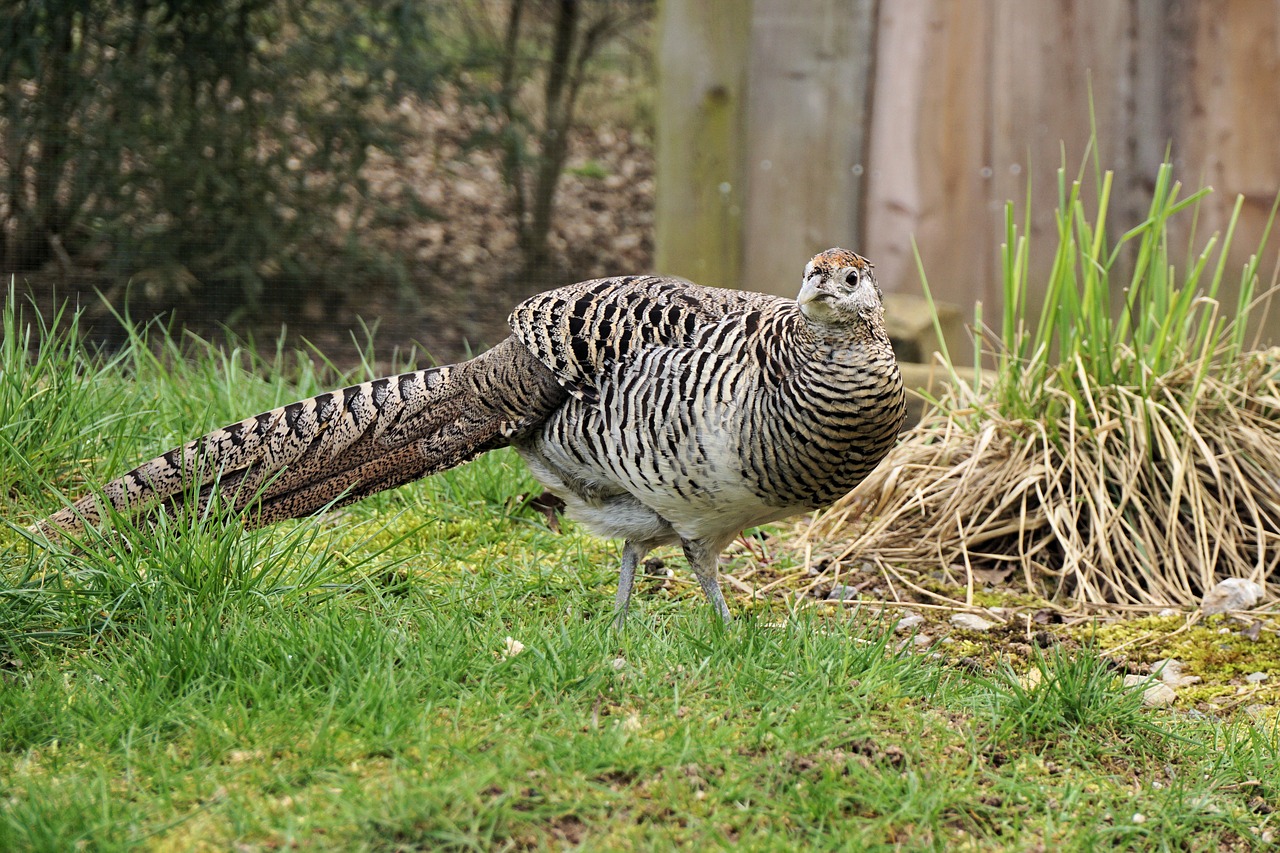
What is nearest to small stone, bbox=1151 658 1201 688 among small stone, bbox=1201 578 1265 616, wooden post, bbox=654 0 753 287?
small stone, bbox=1201 578 1265 616

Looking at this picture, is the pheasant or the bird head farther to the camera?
the pheasant

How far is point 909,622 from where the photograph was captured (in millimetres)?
3867

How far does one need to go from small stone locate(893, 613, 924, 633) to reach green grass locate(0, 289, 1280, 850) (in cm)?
23

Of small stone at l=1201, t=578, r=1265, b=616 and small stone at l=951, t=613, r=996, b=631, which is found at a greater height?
small stone at l=1201, t=578, r=1265, b=616

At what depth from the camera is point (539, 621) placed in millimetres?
3258

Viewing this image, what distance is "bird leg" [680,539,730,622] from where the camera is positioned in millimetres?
3490

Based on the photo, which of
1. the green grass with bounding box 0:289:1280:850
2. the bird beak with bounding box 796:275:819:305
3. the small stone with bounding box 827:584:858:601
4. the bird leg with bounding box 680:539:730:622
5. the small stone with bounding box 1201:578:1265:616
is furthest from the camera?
the small stone with bounding box 827:584:858:601

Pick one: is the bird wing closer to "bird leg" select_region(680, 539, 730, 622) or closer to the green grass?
"bird leg" select_region(680, 539, 730, 622)

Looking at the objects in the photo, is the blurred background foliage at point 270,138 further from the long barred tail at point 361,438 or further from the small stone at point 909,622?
the small stone at point 909,622

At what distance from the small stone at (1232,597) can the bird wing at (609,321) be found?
5.64 ft

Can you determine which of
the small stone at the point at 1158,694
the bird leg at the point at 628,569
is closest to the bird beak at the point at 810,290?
the bird leg at the point at 628,569

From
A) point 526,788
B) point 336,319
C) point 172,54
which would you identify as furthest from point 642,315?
point 172,54

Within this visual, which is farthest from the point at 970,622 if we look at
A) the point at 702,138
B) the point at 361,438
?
the point at 702,138

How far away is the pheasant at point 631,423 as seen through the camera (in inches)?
121
